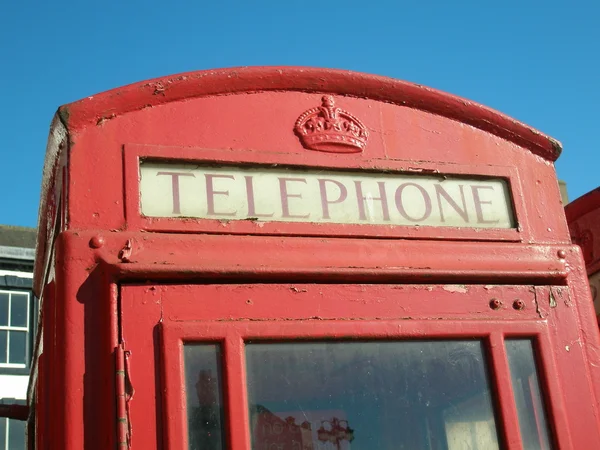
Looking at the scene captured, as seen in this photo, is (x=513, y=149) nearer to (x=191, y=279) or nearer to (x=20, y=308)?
(x=191, y=279)

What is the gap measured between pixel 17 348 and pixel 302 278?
39.1ft

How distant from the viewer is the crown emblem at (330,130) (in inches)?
106

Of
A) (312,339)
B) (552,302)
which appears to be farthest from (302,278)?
(552,302)

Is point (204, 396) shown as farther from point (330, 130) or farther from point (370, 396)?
point (330, 130)

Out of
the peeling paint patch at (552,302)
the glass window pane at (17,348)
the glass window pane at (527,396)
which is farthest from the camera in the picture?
the glass window pane at (17,348)

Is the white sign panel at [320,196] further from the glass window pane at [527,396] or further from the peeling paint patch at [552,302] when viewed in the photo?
the glass window pane at [527,396]

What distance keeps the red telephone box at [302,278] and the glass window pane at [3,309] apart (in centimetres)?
1122

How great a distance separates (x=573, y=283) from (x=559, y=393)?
0.42 m

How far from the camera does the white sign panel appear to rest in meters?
2.48

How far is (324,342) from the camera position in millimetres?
2377

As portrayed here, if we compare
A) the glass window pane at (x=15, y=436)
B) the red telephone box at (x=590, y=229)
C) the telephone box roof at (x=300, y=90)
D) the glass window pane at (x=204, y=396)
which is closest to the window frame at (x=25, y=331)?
the glass window pane at (x=15, y=436)

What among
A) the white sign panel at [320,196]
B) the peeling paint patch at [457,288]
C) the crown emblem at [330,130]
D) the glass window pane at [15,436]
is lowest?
the peeling paint patch at [457,288]

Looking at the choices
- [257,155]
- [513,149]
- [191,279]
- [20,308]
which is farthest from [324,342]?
[20,308]

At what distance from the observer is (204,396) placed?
222 cm
